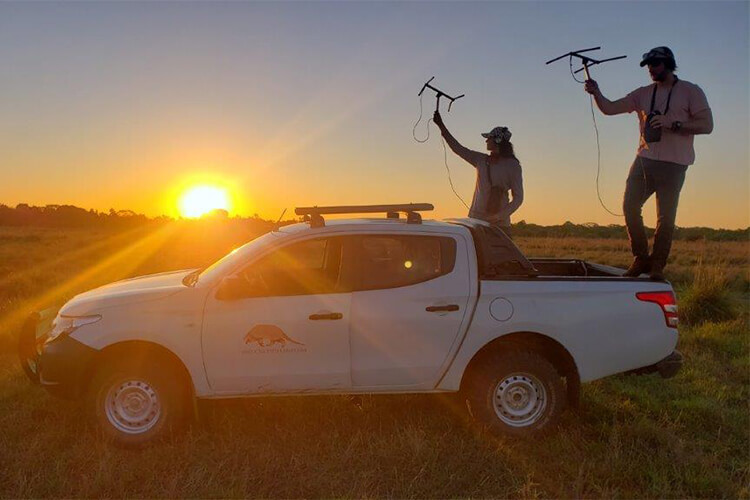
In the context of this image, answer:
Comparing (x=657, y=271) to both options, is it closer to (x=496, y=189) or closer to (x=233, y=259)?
→ (x=496, y=189)

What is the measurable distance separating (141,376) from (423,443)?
7.08 feet

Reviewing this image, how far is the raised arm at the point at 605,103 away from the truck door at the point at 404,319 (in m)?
2.29

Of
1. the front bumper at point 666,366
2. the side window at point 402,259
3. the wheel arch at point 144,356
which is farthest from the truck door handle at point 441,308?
the wheel arch at point 144,356

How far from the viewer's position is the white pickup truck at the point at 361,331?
181 inches

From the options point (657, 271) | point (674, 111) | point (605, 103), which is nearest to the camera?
point (657, 271)

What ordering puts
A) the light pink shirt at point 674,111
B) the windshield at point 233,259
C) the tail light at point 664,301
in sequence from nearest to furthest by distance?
the windshield at point 233,259, the tail light at point 664,301, the light pink shirt at point 674,111

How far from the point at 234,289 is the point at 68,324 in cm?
132

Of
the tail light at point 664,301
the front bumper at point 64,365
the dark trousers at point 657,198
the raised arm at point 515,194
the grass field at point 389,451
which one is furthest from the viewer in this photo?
the raised arm at point 515,194

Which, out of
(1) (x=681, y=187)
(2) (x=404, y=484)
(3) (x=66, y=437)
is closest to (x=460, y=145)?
(1) (x=681, y=187)

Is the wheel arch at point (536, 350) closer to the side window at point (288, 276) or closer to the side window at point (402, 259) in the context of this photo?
the side window at point (402, 259)

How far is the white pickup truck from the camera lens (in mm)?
4594

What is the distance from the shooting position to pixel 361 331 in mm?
4676

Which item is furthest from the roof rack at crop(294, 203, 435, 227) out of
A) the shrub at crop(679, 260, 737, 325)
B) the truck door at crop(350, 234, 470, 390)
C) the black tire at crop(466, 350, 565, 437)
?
the shrub at crop(679, 260, 737, 325)

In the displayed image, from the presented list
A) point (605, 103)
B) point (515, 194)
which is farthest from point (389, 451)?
point (605, 103)
